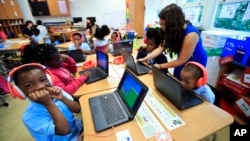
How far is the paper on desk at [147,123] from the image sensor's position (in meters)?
0.77

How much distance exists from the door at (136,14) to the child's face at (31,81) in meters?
5.61

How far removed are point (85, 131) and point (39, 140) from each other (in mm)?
328

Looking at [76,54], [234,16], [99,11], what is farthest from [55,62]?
[99,11]

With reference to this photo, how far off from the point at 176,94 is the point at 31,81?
87cm

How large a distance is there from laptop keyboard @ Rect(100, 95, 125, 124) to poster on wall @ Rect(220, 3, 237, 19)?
7.80 ft

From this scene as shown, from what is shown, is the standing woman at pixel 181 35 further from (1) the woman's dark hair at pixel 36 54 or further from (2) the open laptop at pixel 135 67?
(1) the woman's dark hair at pixel 36 54

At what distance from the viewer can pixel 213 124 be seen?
803mm

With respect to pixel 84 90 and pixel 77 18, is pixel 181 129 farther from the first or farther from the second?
pixel 77 18

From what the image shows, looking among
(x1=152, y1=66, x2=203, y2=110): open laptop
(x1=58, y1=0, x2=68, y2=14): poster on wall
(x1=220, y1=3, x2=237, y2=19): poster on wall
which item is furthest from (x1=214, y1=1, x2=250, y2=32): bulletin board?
(x1=58, y1=0, x2=68, y2=14): poster on wall

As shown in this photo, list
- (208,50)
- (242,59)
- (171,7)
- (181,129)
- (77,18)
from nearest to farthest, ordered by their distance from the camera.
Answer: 1. (181,129)
2. (171,7)
3. (242,59)
4. (208,50)
5. (77,18)

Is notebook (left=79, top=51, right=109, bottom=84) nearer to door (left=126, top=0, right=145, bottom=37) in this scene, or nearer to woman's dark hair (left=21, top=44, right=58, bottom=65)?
woman's dark hair (left=21, top=44, right=58, bottom=65)

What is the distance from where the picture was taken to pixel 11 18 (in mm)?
5289

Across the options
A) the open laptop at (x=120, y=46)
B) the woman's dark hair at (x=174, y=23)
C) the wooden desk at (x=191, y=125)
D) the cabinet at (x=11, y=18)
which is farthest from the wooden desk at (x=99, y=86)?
the cabinet at (x=11, y=18)

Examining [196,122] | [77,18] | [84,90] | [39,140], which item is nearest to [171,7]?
[196,122]
